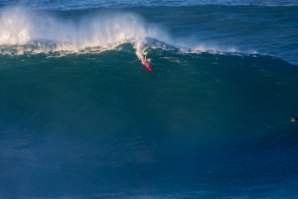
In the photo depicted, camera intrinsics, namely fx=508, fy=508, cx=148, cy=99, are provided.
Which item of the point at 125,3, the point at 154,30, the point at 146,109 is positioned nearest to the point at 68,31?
the point at 154,30

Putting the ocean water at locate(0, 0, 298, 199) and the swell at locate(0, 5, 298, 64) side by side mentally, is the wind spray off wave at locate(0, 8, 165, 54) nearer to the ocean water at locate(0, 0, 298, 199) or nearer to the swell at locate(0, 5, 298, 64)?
the swell at locate(0, 5, 298, 64)

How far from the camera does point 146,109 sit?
53938mm

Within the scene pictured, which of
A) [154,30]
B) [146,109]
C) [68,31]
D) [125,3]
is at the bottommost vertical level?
[146,109]

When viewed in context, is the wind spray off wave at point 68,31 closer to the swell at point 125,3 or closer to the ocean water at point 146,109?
the ocean water at point 146,109

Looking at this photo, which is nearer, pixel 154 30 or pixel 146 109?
pixel 146 109

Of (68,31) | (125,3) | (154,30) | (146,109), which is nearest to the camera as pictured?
(146,109)

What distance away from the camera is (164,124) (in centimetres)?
5150

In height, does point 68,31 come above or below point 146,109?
above

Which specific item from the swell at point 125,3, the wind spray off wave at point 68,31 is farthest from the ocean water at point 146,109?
the swell at point 125,3

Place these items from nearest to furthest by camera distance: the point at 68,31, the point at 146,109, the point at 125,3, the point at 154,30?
the point at 146,109, the point at 68,31, the point at 154,30, the point at 125,3

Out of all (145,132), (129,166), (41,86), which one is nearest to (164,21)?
(41,86)

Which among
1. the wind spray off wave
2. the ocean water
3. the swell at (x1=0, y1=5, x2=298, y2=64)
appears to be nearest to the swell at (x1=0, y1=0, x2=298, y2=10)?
the swell at (x1=0, y1=5, x2=298, y2=64)

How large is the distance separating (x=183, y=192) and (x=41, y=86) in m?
23.5

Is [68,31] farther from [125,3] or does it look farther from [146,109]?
[146,109]
